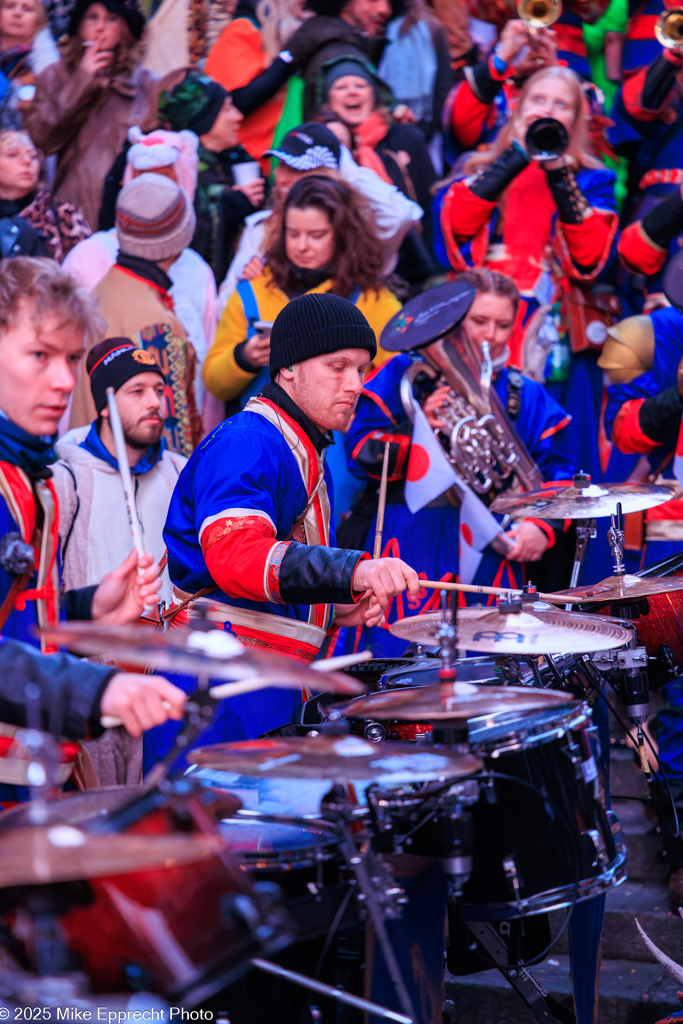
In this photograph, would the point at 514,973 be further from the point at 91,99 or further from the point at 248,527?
the point at 91,99

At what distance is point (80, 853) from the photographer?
58.4 inches

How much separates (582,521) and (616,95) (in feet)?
10.1

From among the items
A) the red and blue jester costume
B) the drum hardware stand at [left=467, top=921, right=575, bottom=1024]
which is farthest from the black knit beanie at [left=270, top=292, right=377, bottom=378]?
the drum hardware stand at [left=467, top=921, right=575, bottom=1024]

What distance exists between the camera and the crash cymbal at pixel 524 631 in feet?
8.19

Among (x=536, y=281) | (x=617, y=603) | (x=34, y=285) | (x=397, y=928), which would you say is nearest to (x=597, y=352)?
(x=536, y=281)

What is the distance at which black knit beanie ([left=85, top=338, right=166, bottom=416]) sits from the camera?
4.47 metres

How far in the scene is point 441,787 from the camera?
2078mm

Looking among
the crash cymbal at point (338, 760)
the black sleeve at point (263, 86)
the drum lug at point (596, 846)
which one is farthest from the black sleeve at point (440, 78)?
the crash cymbal at point (338, 760)

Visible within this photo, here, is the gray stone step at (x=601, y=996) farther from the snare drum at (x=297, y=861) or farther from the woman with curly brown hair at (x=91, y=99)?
the woman with curly brown hair at (x=91, y=99)

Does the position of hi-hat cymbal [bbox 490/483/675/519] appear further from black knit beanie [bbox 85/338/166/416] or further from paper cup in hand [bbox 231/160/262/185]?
paper cup in hand [bbox 231/160/262/185]

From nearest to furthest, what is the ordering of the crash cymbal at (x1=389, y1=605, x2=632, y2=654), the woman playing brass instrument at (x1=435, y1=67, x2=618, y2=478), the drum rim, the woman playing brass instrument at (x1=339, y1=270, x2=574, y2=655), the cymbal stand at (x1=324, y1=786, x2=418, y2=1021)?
the cymbal stand at (x1=324, y1=786, x2=418, y2=1021)
the drum rim
the crash cymbal at (x1=389, y1=605, x2=632, y2=654)
the woman playing brass instrument at (x1=339, y1=270, x2=574, y2=655)
the woman playing brass instrument at (x1=435, y1=67, x2=618, y2=478)

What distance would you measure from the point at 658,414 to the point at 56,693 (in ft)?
10.2

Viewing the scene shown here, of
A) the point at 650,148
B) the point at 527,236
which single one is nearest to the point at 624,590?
the point at 527,236

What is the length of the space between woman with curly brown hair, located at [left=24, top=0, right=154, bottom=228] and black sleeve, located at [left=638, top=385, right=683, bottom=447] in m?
3.41
